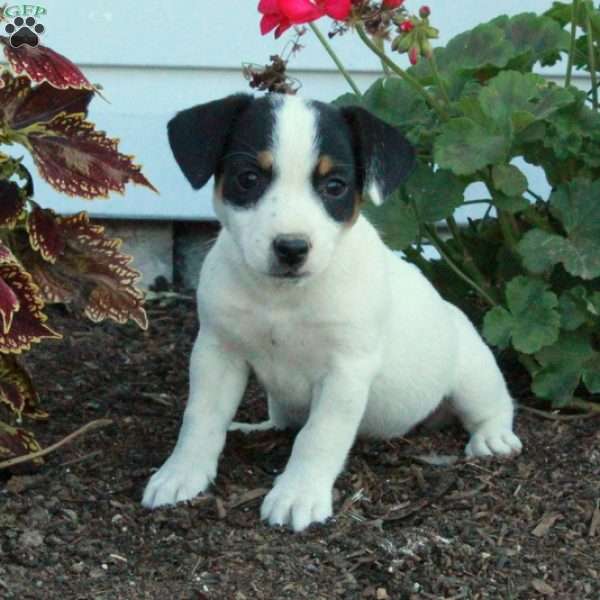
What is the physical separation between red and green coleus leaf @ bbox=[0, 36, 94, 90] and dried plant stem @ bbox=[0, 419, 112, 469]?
1.06 metres

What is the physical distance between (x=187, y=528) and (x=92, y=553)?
271 mm

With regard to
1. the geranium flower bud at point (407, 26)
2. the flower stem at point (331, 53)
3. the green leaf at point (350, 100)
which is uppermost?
the geranium flower bud at point (407, 26)

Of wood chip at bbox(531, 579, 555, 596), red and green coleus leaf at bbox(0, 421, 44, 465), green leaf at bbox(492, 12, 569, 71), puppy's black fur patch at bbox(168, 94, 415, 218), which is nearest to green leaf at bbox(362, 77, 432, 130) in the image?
green leaf at bbox(492, 12, 569, 71)

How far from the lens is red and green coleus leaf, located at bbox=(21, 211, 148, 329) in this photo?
4121 millimetres

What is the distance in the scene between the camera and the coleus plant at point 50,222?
3939mm

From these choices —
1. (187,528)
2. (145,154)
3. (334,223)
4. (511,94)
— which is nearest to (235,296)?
(334,223)

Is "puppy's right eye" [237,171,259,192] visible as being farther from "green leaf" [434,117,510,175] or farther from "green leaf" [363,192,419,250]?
"green leaf" [363,192,419,250]

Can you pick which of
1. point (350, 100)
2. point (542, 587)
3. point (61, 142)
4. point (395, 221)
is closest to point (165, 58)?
point (350, 100)

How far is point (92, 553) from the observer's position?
373 centimetres

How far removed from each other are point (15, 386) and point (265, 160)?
103 centimetres

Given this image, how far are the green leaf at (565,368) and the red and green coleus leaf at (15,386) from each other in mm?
1715

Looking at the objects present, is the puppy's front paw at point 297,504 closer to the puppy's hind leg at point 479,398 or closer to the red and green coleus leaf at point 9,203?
the puppy's hind leg at point 479,398

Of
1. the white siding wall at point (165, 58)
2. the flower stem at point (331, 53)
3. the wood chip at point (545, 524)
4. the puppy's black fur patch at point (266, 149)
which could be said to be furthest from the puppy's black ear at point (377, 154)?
the white siding wall at point (165, 58)

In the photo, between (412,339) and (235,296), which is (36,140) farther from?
(412,339)
